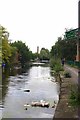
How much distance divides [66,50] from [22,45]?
62039 mm

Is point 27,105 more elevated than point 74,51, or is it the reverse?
point 74,51

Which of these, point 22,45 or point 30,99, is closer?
point 30,99

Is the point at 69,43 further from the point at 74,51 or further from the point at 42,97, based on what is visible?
the point at 42,97

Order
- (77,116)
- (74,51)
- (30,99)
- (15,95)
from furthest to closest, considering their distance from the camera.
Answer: (74,51)
(15,95)
(30,99)
(77,116)

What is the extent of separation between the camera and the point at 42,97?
33625 millimetres

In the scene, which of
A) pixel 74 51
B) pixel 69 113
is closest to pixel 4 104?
pixel 69 113

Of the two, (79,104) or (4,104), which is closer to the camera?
(79,104)

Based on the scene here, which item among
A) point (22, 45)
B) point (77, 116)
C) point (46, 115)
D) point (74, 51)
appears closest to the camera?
point (77, 116)

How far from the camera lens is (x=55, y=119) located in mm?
18281

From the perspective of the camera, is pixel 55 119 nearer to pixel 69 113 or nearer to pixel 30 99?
pixel 69 113

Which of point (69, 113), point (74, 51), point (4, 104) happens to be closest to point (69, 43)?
point (74, 51)

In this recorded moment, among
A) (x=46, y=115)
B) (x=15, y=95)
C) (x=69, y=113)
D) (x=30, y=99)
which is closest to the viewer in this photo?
(x=69, y=113)

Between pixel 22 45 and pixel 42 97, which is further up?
pixel 22 45

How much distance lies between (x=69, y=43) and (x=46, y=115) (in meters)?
65.9
